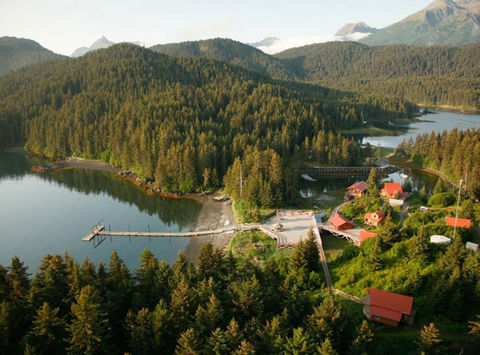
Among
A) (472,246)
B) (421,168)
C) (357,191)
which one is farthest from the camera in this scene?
(421,168)

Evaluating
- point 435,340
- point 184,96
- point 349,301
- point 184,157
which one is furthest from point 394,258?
point 184,96

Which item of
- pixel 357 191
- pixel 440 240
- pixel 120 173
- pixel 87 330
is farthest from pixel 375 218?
pixel 120 173

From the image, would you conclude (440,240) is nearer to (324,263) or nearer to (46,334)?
(324,263)

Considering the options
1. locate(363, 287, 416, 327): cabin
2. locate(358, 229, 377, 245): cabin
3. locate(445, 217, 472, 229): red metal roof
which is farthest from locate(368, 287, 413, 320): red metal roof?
locate(445, 217, 472, 229): red metal roof

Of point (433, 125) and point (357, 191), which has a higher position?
point (433, 125)

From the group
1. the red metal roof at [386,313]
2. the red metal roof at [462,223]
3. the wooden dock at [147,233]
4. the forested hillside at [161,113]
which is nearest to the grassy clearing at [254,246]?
the wooden dock at [147,233]

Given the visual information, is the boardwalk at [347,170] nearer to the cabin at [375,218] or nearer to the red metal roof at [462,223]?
the cabin at [375,218]

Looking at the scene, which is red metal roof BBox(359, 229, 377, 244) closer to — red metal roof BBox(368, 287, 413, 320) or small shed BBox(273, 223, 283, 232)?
small shed BBox(273, 223, 283, 232)
